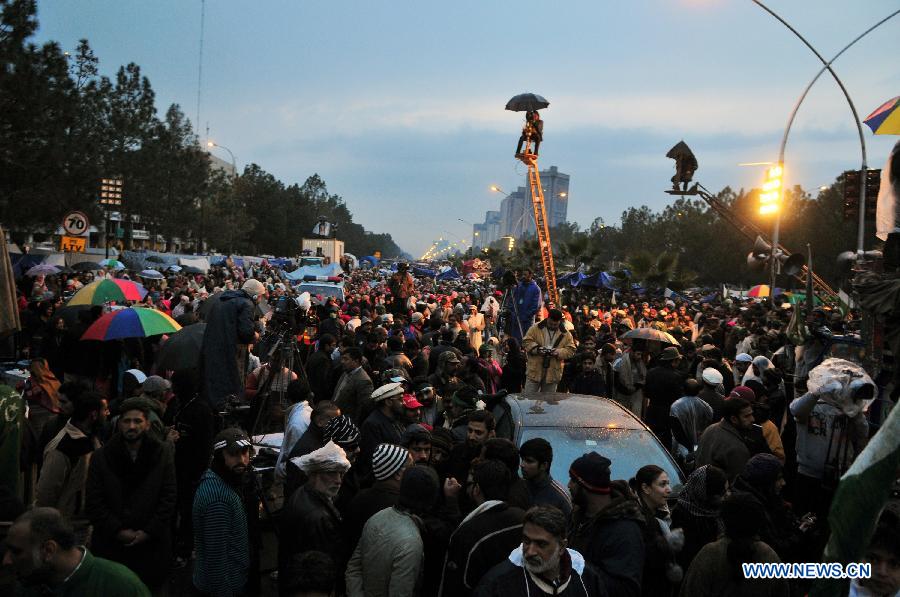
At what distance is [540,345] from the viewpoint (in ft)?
36.1

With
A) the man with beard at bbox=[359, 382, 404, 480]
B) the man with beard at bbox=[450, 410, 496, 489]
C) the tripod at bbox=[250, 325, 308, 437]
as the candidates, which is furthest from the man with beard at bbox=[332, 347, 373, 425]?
the man with beard at bbox=[450, 410, 496, 489]

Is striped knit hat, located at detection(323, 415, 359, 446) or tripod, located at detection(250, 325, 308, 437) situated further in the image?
Answer: tripod, located at detection(250, 325, 308, 437)

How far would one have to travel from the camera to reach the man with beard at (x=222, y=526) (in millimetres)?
4809

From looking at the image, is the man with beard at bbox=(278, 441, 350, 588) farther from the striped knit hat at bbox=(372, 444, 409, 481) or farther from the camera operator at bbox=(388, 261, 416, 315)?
the camera operator at bbox=(388, 261, 416, 315)

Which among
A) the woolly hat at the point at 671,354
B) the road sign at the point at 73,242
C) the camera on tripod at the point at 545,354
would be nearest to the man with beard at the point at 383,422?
the woolly hat at the point at 671,354

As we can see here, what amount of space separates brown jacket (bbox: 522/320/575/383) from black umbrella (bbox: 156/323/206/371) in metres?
4.58

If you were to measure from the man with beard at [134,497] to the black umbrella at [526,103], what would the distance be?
14.7 metres

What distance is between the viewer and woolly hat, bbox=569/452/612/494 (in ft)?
13.9

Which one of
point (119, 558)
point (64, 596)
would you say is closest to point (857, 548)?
point (64, 596)

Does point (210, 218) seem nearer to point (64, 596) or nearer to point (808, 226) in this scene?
point (808, 226)

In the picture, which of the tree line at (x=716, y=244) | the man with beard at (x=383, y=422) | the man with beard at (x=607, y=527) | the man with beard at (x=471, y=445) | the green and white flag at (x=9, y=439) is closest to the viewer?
the man with beard at (x=607, y=527)

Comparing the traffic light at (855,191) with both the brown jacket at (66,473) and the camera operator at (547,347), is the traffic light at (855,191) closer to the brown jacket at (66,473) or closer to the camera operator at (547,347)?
the camera operator at (547,347)

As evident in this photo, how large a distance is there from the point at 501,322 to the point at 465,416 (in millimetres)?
9975

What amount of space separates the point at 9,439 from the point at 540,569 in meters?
3.17
